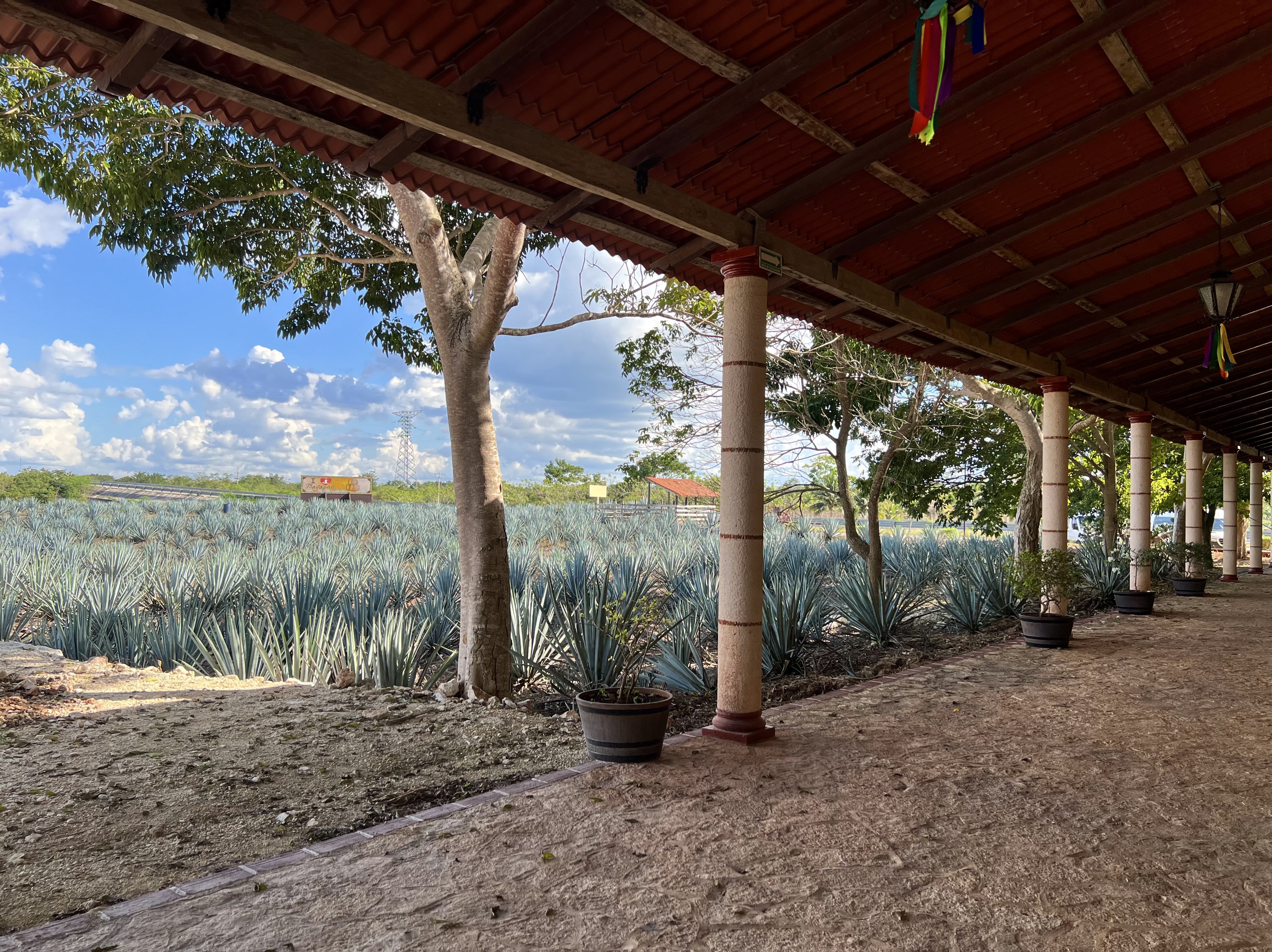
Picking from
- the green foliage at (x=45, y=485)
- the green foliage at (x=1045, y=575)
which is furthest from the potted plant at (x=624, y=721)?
the green foliage at (x=45, y=485)

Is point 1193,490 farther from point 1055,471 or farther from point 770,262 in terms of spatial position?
Result: point 770,262

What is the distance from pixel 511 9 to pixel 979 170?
317 centimetres

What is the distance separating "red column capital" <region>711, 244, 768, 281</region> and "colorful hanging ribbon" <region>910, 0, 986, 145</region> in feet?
6.06

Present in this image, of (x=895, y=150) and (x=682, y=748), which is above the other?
(x=895, y=150)

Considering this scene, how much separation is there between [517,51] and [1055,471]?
767 cm

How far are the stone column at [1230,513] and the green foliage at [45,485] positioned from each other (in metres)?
51.4

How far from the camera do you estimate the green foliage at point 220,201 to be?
23.1 feet

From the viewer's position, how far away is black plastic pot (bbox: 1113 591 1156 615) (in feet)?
37.5

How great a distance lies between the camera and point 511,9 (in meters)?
3.19

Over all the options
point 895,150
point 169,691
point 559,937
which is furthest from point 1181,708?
point 169,691

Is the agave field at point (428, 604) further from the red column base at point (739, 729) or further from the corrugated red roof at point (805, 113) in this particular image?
the corrugated red roof at point (805, 113)

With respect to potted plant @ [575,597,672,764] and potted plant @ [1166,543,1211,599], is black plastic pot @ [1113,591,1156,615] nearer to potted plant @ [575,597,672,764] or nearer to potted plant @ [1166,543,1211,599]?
potted plant @ [1166,543,1211,599]

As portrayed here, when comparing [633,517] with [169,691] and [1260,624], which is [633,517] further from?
[169,691]

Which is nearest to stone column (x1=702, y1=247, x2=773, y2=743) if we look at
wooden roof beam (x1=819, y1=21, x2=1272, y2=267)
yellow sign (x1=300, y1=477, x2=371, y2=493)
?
wooden roof beam (x1=819, y1=21, x2=1272, y2=267)
